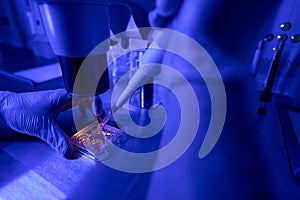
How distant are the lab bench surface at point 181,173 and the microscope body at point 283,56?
304 millimetres

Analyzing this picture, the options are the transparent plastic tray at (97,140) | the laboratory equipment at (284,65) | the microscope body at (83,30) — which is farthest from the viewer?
the laboratory equipment at (284,65)

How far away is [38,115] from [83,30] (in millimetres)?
274

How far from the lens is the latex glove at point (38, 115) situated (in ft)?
1.38

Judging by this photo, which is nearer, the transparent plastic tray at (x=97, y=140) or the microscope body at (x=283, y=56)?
the transparent plastic tray at (x=97, y=140)

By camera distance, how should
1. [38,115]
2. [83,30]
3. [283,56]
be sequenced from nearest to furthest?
[83,30]
[38,115]
[283,56]

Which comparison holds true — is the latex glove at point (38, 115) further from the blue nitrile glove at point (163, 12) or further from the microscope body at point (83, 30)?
the blue nitrile glove at point (163, 12)

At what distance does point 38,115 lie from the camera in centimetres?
43

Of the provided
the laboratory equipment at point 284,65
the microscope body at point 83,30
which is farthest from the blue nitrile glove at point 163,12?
the laboratory equipment at point 284,65

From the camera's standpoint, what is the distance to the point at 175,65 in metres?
0.42

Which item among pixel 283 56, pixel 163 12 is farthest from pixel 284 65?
pixel 163 12

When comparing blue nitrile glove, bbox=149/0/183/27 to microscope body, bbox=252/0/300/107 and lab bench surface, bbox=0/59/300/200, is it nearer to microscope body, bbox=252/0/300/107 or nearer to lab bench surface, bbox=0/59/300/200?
lab bench surface, bbox=0/59/300/200

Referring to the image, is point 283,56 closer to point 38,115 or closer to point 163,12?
point 163,12

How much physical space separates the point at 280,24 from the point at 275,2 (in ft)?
1.25

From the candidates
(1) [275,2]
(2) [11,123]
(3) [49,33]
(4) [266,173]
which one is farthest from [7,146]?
(1) [275,2]
